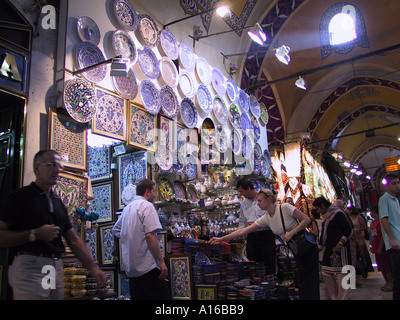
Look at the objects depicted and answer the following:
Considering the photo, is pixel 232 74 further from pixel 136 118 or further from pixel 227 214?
pixel 136 118

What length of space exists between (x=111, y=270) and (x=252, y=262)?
69.4 inches

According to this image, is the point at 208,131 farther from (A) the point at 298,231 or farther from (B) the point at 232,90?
(A) the point at 298,231

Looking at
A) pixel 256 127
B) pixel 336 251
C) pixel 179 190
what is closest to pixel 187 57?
pixel 179 190

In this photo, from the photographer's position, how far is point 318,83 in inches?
488

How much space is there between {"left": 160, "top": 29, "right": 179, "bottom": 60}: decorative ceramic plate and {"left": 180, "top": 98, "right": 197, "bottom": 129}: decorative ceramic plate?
27.7 inches

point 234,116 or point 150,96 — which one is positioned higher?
point 234,116

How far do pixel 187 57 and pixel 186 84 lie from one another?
Answer: 517 millimetres

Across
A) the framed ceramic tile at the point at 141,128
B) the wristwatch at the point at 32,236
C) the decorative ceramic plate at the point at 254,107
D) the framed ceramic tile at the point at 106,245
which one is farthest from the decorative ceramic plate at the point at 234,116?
the wristwatch at the point at 32,236

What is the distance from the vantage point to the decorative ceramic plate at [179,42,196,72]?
6.08m

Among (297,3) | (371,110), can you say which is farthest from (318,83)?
(371,110)

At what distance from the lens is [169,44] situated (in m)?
5.82

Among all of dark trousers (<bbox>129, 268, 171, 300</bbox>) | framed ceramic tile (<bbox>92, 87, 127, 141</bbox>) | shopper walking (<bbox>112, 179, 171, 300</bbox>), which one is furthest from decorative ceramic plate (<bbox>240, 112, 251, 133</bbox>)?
dark trousers (<bbox>129, 268, 171, 300</bbox>)

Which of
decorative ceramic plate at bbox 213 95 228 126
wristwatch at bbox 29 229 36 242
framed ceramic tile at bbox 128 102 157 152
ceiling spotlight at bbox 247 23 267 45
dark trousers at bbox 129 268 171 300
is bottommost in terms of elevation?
dark trousers at bbox 129 268 171 300

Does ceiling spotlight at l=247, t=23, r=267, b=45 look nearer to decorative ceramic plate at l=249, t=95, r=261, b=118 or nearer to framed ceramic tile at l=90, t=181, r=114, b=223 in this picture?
decorative ceramic plate at l=249, t=95, r=261, b=118
